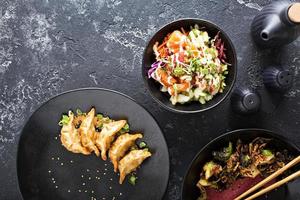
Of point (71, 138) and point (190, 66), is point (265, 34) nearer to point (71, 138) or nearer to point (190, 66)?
point (190, 66)

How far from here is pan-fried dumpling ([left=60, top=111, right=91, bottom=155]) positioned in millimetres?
2688

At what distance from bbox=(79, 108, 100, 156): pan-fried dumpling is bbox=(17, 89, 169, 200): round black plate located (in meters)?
0.06

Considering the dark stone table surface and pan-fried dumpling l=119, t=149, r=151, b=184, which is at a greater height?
the dark stone table surface

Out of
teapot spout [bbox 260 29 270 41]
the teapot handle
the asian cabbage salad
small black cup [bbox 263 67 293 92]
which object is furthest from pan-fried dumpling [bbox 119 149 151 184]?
the teapot handle

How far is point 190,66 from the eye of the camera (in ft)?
8.24

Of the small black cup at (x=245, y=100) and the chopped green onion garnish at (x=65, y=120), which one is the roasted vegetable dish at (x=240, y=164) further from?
the chopped green onion garnish at (x=65, y=120)

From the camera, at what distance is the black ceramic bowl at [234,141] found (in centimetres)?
262

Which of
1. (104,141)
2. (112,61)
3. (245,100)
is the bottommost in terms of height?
(104,141)

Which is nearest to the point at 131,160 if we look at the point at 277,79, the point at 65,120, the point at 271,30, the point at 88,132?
the point at 88,132

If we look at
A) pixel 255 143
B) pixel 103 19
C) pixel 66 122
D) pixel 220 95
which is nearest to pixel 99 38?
pixel 103 19

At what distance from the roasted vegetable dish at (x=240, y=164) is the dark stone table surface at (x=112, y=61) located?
168 millimetres

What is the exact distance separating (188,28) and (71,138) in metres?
0.86

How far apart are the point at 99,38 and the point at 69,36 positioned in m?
0.18

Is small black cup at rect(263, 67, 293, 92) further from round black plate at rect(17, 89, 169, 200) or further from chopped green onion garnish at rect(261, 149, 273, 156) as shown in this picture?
round black plate at rect(17, 89, 169, 200)
